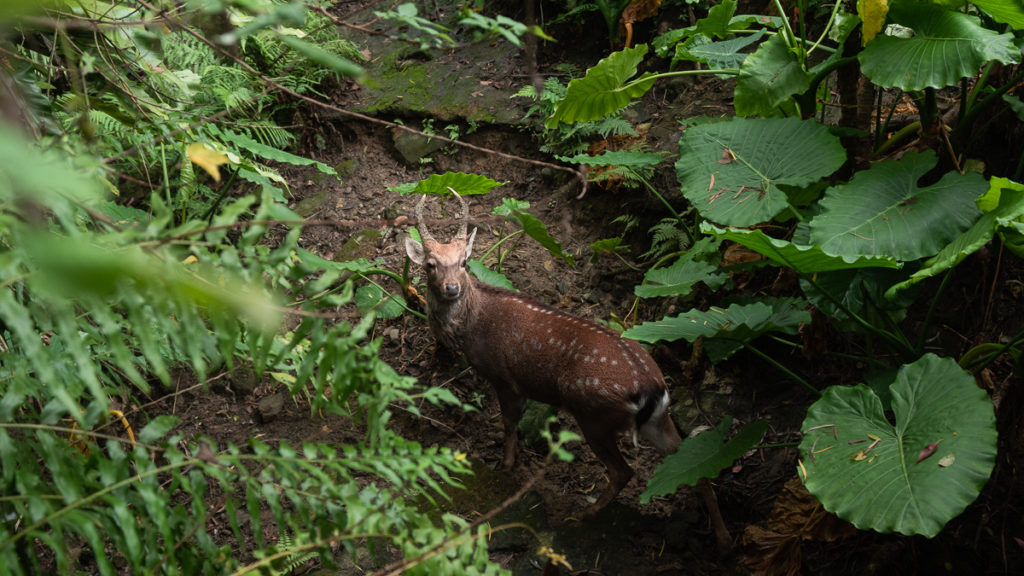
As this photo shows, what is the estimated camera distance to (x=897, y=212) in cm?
364

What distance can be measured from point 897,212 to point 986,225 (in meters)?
0.59

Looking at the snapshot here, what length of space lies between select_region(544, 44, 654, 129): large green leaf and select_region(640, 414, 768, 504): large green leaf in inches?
85.3

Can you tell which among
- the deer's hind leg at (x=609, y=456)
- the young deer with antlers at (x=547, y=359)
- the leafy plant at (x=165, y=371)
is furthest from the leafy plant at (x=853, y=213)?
the leafy plant at (x=165, y=371)

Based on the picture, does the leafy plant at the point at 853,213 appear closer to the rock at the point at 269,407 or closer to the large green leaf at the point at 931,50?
the large green leaf at the point at 931,50

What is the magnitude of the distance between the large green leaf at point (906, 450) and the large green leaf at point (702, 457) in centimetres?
45

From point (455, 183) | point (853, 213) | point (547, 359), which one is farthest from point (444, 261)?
point (853, 213)

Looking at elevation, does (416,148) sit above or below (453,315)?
above

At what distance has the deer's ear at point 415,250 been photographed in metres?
4.98

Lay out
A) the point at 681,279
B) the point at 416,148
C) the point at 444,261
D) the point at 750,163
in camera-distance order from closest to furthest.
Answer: the point at 750,163 → the point at 681,279 → the point at 444,261 → the point at 416,148

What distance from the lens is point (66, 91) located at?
402 cm

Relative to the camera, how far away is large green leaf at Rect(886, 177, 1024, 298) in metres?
2.95

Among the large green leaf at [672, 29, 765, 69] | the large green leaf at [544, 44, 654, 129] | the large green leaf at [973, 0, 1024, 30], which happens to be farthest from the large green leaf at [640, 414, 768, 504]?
the large green leaf at [672, 29, 765, 69]

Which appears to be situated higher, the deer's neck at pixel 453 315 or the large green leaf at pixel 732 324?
the large green leaf at pixel 732 324

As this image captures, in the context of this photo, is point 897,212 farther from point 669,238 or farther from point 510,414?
point 510,414
